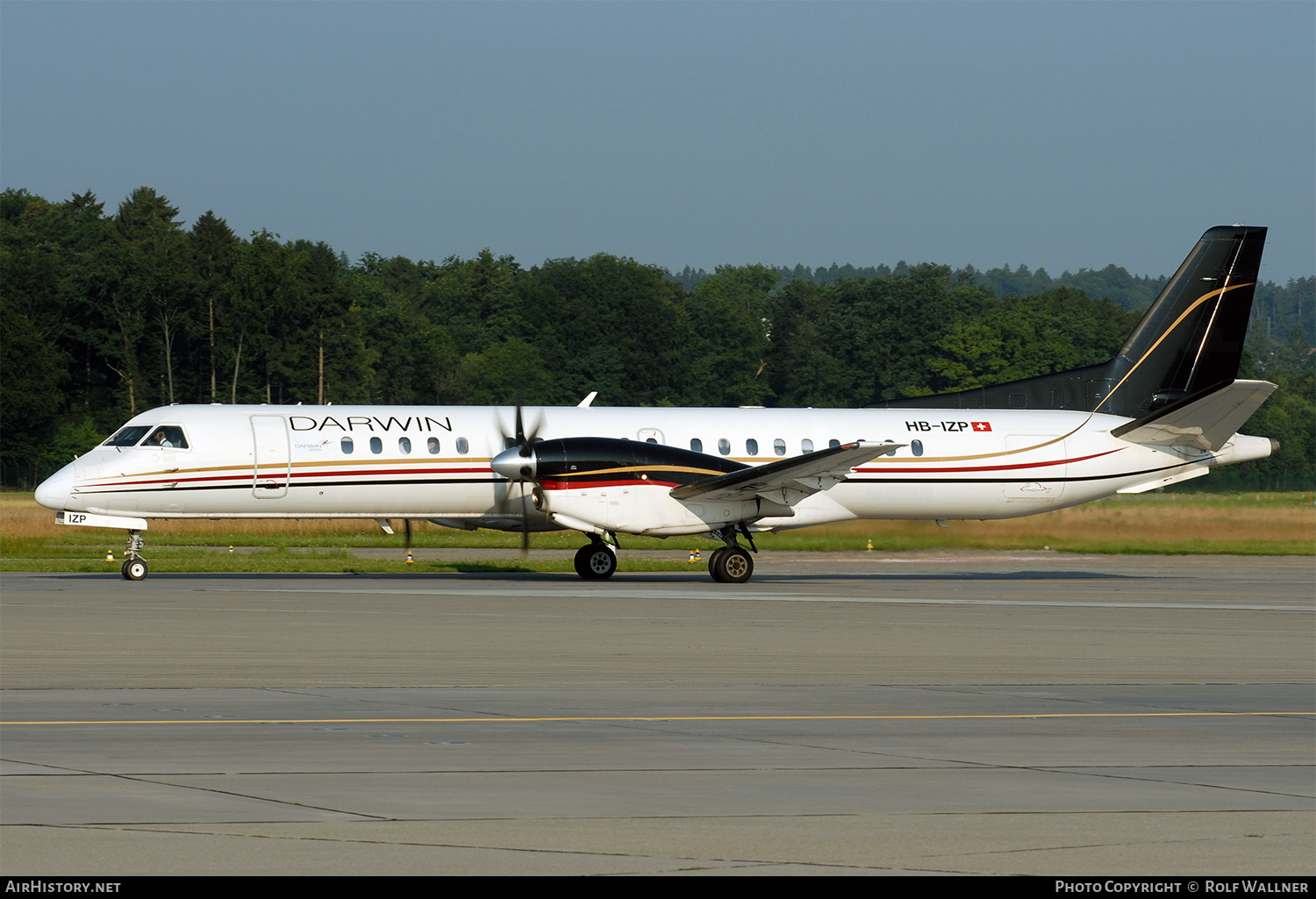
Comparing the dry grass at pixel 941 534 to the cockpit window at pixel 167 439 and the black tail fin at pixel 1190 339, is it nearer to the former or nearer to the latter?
the black tail fin at pixel 1190 339

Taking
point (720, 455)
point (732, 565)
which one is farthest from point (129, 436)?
point (732, 565)

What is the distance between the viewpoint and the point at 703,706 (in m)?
12.1

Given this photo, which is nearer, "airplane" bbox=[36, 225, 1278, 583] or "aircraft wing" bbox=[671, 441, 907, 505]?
"aircraft wing" bbox=[671, 441, 907, 505]

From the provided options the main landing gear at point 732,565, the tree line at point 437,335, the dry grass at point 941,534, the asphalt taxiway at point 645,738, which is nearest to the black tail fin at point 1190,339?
the dry grass at point 941,534

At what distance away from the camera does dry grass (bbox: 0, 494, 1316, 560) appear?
36344 mm

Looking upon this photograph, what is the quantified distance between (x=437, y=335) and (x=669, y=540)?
7049 cm

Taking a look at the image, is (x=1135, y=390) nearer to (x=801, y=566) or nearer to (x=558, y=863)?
(x=801, y=566)

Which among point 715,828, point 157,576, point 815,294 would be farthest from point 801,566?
point 815,294

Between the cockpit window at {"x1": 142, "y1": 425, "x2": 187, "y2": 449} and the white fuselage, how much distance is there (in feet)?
0.27

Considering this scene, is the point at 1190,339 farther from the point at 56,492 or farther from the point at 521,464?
the point at 56,492

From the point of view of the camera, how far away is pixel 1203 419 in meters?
29.6

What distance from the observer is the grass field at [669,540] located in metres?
32.2

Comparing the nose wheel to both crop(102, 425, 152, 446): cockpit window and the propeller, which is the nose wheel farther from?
crop(102, 425, 152, 446): cockpit window

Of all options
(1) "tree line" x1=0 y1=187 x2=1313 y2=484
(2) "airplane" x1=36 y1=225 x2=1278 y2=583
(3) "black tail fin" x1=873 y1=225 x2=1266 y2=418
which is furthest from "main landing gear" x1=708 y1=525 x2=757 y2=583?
(1) "tree line" x1=0 y1=187 x2=1313 y2=484
